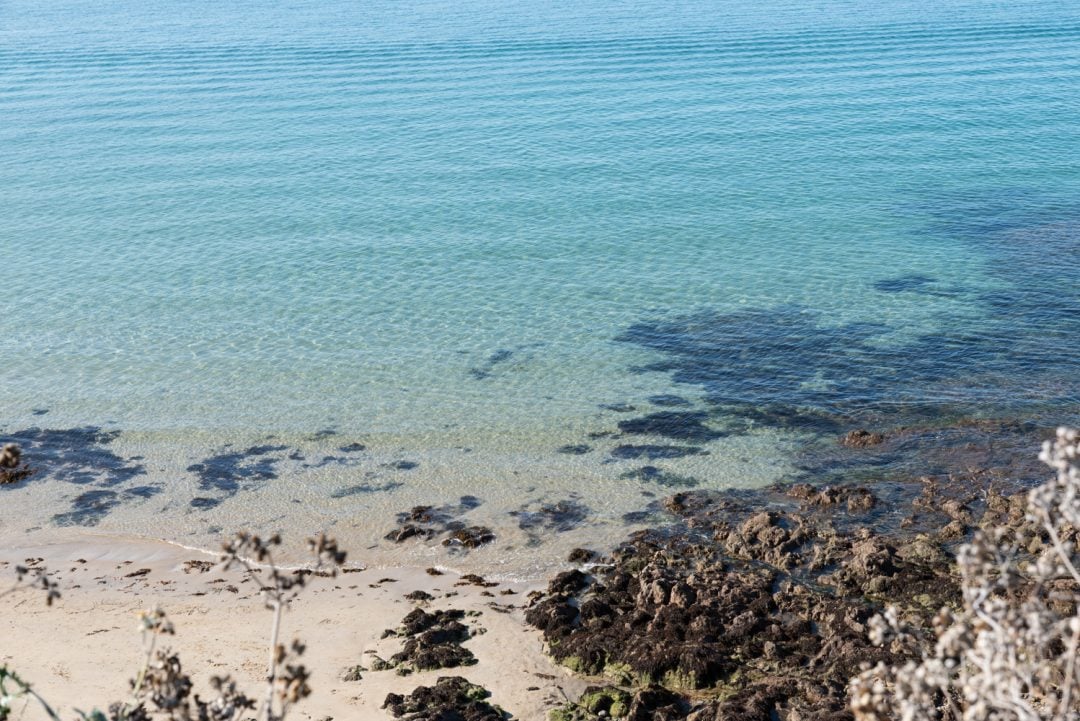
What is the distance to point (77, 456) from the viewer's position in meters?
21.8

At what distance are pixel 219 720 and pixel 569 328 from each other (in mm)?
20215

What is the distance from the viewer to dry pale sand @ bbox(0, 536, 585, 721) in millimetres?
14359

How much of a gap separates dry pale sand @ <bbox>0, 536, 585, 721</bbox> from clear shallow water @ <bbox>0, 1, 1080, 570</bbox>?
1.16m

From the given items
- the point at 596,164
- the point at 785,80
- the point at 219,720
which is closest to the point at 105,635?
the point at 219,720

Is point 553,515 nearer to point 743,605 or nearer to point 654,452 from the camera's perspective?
point 654,452

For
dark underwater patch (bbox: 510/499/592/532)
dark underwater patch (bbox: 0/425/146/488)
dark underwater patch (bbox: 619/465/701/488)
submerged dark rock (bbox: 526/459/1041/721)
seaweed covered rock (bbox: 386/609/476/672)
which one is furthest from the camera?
dark underwater patch (bbox: 0/425/146/488)

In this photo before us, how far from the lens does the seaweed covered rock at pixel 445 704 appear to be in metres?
13.6

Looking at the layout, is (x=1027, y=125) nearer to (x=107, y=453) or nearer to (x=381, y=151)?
(x=381, y=151)

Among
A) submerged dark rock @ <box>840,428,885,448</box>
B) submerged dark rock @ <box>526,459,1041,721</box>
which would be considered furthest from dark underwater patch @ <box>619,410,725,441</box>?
submerged dark rock @ <box>840,428,885,448</box>

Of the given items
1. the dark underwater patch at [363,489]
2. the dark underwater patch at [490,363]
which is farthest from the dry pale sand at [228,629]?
the dark underwater patch at [490,363]

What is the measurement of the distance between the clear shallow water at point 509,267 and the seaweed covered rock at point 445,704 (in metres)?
3.87

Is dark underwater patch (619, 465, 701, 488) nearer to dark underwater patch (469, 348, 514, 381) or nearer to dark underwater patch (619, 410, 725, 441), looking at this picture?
dark underwater patch (619, 410, 725, 441)

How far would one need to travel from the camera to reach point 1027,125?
43031mm

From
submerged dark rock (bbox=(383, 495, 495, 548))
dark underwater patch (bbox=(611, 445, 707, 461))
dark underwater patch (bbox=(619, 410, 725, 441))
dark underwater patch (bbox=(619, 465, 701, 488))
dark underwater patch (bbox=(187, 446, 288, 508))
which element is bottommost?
submerged dark rock (bbox=(383, 495, 495, 548))
